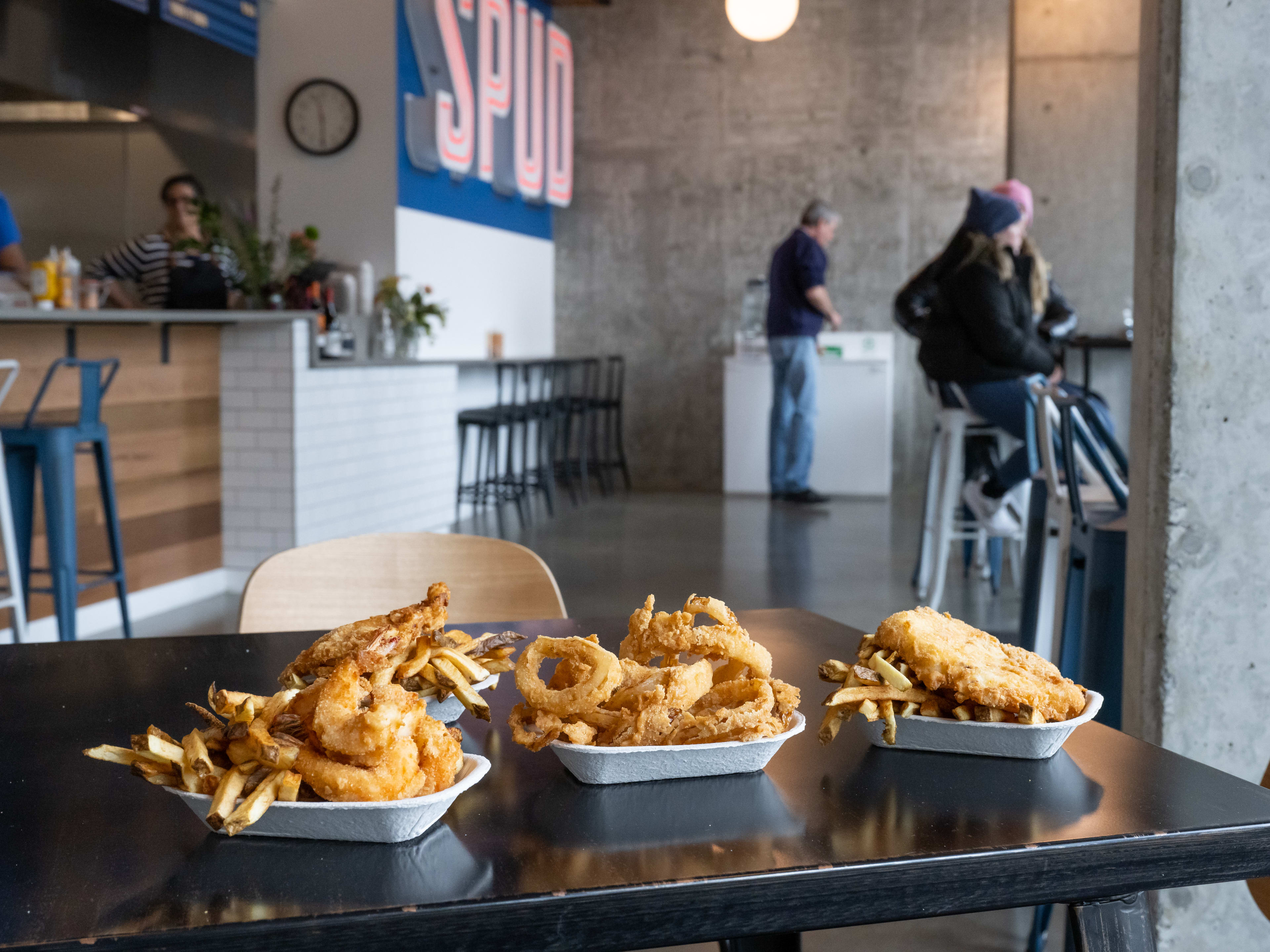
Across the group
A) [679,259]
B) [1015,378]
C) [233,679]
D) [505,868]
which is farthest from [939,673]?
[679,259]

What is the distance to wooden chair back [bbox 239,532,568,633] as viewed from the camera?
1.70 metres

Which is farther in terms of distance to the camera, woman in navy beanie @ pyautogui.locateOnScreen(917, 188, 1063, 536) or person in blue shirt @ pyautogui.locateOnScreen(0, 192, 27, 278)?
person in blue shirt @ pyautogui.locateOnScreen(0, 192, 27, 278)

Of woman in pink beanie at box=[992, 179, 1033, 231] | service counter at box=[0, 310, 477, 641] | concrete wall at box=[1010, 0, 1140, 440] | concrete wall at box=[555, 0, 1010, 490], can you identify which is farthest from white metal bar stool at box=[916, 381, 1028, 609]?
concrete wall at box=[555, 0, 1010, 490]

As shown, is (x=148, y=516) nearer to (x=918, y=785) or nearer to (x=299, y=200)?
(x=299, y=200)

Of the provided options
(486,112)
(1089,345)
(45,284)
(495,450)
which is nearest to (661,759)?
(45,284)

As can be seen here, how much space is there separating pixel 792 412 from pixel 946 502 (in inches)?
138

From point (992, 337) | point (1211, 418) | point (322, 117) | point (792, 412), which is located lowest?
point (792, 412)

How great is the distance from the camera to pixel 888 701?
34.5 inches

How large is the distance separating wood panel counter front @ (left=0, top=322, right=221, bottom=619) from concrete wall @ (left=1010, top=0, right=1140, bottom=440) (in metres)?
4.10

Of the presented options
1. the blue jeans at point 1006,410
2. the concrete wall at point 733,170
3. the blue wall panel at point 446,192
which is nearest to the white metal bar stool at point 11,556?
the blue jeans at point 1006,410

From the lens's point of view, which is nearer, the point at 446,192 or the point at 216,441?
the point at 216,441

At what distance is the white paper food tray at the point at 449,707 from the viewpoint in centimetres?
Answer: 94

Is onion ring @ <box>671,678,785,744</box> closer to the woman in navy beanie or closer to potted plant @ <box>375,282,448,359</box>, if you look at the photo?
the woman in navy beanie

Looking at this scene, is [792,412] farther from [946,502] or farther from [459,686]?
[459,686]
